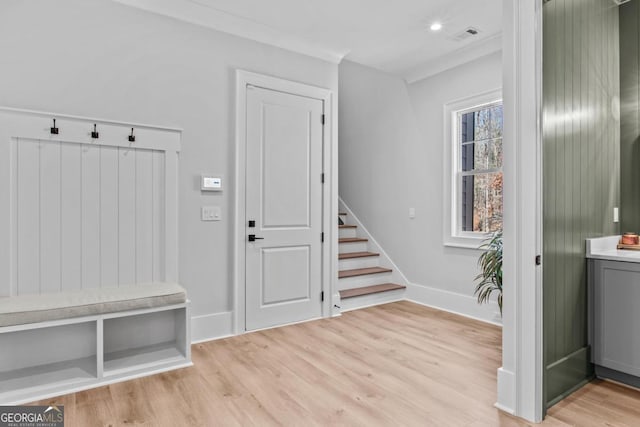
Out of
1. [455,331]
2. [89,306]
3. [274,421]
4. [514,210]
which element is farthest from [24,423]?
[455,331]

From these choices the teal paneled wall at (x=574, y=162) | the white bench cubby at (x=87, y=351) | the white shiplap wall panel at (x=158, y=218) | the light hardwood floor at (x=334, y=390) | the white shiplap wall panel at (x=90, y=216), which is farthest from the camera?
the white shiplap wall panel at (x=158, y=218)

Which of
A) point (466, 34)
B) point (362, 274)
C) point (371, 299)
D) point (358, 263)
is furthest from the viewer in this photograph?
point (358, 263)

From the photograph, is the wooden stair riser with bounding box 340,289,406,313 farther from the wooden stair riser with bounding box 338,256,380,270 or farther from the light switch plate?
the light switch plate

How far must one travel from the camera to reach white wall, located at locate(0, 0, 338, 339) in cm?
264

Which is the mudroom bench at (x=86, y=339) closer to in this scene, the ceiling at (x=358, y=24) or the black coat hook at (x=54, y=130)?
the black coat hook at (x=54, y=130)

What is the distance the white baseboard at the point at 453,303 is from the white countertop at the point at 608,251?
131 centimetres

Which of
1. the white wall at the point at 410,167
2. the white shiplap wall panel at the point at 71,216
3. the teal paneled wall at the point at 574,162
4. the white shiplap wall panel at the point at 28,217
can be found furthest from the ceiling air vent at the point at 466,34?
the white shiplap wall panel at the point at 28,217

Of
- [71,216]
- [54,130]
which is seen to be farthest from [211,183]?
[54,130]

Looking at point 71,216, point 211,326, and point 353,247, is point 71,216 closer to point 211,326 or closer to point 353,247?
Result: point 211,326

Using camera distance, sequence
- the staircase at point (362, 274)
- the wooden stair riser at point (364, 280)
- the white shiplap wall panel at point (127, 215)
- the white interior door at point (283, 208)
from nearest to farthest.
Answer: the white shiplap wall panel at point (127, 215) → the white interior door at point (283, 208) → the staircase at point (362, 274) → the wooden stair riser at point (364, 280)

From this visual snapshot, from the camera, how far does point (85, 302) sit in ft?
7.89

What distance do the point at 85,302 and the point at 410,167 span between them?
3.65m

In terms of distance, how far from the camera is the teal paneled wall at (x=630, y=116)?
2785 millimetres

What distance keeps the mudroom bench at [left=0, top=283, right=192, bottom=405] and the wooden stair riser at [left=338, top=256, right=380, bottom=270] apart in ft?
7.50
